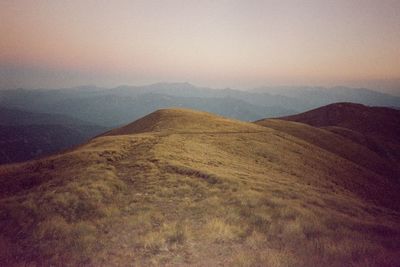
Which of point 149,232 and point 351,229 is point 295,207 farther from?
point 149,232

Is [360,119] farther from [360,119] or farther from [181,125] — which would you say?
[181,125]

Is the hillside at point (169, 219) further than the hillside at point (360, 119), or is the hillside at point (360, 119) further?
the hillside at point (360, 119)

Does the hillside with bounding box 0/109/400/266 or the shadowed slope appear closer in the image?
the hillside with bounding box 0/109/400/266

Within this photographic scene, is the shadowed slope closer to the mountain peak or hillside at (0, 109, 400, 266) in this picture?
the mountain peak

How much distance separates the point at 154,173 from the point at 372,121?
459 feet

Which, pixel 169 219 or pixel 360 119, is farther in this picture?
pixel 360 119

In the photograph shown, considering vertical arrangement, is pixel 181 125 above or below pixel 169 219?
above

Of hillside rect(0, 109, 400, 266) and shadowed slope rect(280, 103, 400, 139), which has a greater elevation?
hillside rect(0, 109, 400, 266)

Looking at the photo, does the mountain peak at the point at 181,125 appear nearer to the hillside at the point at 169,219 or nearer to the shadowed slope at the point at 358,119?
the hillside at the point at 169,219

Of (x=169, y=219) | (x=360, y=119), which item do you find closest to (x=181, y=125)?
(x=169, y=219)

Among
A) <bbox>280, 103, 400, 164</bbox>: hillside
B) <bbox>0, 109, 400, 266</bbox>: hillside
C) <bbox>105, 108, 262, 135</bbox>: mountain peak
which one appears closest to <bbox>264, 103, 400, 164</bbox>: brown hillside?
<bbox>280, 103, 400, 164</bbox>: hillside

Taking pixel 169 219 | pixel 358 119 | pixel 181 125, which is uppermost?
pixel 181 125

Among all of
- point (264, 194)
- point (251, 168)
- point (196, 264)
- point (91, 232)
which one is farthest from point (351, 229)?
point (251, 168)

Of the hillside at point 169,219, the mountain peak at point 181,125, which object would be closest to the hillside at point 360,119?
the mountain peak at point 181,125
